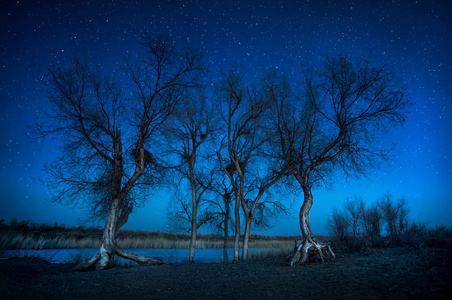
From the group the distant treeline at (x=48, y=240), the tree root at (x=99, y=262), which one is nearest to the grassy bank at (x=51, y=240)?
the distant treeline at (x=48, y=240)

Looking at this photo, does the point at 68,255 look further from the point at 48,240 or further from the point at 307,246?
the point at 307,246

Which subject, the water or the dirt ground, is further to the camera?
the water

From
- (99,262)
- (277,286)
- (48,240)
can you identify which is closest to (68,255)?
(48,240)

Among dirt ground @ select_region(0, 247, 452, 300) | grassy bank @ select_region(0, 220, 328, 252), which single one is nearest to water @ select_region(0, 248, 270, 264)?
grassy bank @ select_region(0, 220, 328, 252)

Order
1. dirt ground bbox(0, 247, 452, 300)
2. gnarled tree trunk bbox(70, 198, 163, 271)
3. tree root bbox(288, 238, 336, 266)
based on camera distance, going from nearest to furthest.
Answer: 1. dirt ground bbox(0, 247, 452, 300)
2. tree root bbox(288, 238, 336, 266)
3. gnarled tree trunk bbox(70, 198, 163, 271)

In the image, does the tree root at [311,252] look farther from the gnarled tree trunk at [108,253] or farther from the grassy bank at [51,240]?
the grassy bank at [51,240]

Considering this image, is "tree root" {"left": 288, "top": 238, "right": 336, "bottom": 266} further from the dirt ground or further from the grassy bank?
the grassy bank

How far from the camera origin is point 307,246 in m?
10.6

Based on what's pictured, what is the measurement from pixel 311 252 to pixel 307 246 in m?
0.32

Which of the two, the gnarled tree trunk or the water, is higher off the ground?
the gnarled tree trunk

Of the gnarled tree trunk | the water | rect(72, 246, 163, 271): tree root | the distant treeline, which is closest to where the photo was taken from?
rect(72, 246, 163, 271): tree root

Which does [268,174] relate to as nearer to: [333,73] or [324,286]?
[333,73]

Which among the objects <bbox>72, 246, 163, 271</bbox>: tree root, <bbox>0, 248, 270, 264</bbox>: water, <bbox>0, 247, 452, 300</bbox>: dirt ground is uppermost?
<bbox>0, 247, 452, 300</bbox>: dirt ground

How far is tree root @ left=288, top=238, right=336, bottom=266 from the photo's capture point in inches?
408
